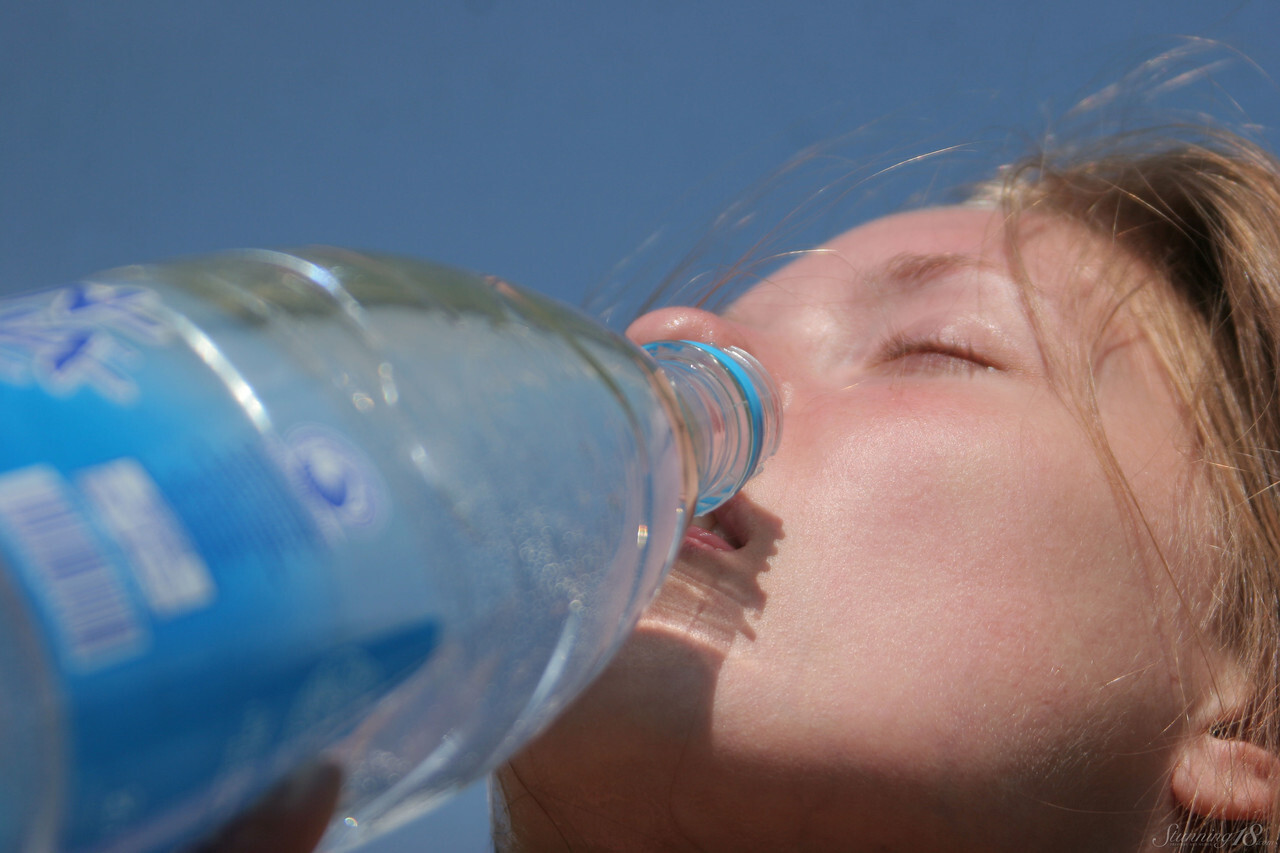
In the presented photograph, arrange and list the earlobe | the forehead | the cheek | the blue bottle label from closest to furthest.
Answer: the blue bottle label < the cheek < the earlobe < the forehead

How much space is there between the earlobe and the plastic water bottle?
58 cm

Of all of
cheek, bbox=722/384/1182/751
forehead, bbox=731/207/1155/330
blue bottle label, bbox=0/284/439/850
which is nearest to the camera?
blue bottle label, bbox=0/284/439/850

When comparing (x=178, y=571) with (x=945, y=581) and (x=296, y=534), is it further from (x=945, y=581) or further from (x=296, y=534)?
(x=945, y=581)

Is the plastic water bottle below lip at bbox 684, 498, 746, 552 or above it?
above

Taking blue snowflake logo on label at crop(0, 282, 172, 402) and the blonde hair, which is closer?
blue snowflake logo on label at crop(0, 282, 172, 402)

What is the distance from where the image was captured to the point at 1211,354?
3.43 feet

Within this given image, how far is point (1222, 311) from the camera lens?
1.11m

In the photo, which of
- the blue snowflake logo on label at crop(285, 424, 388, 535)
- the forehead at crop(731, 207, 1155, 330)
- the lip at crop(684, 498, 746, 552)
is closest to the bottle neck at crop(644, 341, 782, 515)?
the lip at crop(684, 498, 746, 552)

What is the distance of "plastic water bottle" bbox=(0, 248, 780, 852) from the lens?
35cm

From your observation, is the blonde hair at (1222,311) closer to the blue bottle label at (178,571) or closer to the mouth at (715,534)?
the mouth at (715,534)

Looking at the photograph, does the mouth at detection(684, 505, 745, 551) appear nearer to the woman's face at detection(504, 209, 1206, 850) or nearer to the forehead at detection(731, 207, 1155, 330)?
the woman's face at detection(504, 209, 1206, 850)

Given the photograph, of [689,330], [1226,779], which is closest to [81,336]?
[689,330]

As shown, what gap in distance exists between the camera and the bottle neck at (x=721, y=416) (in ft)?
2.60

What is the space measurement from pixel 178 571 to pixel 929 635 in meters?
0.60
